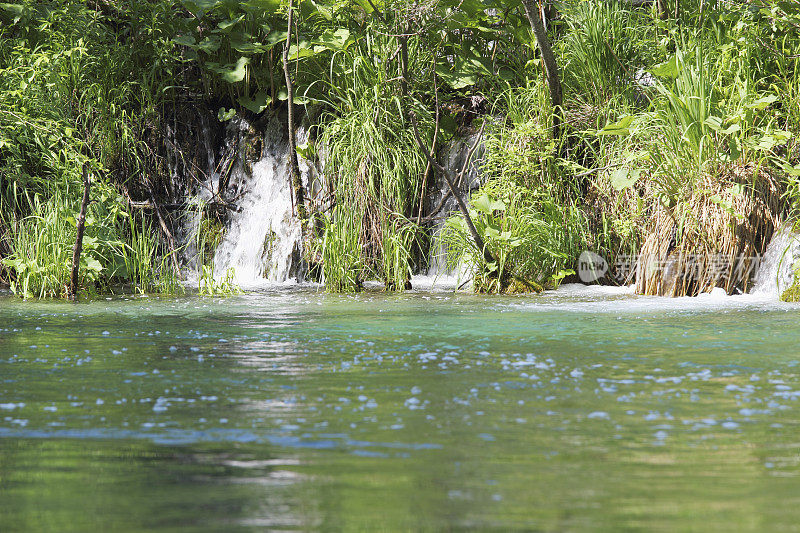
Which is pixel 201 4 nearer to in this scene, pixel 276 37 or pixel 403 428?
pixel 276 37

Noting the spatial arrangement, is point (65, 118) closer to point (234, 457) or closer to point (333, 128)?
point (333, 128)

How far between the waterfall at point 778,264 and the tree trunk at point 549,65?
7.07ft

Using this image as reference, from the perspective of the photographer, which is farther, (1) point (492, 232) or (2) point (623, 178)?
(1) point (492, 232)

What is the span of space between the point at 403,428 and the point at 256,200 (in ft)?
25.0

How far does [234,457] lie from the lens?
2.39m

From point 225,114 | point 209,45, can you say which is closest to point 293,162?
point 225,114

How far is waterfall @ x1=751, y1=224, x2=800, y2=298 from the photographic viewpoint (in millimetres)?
7211

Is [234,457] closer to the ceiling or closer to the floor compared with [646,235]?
closer to the floor

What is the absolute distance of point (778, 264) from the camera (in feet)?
23.7

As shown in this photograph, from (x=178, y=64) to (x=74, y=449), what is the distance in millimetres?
8827

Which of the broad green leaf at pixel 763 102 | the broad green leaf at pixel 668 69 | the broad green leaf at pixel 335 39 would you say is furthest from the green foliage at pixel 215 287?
the broad green leaf at pixel 763 102

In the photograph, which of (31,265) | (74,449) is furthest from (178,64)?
(74,449)

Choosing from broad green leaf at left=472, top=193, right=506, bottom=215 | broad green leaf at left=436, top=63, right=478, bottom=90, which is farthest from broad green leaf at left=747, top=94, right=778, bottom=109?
broad green leaf at left=436, top=63, right=478, bottom=90

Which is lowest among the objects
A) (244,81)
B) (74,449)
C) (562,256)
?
(74,449)
